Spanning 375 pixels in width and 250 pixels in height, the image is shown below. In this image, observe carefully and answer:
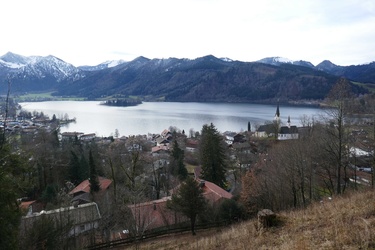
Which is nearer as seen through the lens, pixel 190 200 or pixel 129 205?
pixel 190 200

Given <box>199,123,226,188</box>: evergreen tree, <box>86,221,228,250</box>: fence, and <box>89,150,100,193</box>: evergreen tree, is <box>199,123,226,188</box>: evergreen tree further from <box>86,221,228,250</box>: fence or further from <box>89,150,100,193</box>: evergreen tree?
<box>86,221,228,250</box>: fence

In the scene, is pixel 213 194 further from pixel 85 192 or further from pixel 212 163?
pixel 85 192

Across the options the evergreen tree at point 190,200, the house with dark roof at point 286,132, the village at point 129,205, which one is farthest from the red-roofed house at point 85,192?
the house with dark roof at point 286,132

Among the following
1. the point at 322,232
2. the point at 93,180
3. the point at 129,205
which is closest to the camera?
the point at 322,232

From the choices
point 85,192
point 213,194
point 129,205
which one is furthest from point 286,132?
point 129,205

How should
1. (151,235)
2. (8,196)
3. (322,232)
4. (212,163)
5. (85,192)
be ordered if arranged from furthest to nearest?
(212,163) < (85,192) < (151,235) < (8,196) < (322,232)

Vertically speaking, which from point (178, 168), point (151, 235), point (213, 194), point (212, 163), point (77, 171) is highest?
point (212, 163)

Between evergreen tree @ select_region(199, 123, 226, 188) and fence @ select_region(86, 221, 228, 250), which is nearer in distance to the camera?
fence @ select_region(86, 221, 228, 250)

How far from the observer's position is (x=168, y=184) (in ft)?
82.8

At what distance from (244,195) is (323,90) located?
161904mm

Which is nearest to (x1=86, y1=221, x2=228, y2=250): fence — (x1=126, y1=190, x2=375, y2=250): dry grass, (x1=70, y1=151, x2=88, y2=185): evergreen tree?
(x1=126, y1=190, x2=375, y2=250): dry grass

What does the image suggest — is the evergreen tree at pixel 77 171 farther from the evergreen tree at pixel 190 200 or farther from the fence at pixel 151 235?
the evergreen tree at pixel 190 200

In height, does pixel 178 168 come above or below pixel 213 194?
below

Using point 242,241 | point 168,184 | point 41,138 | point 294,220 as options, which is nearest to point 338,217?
point 294,220
